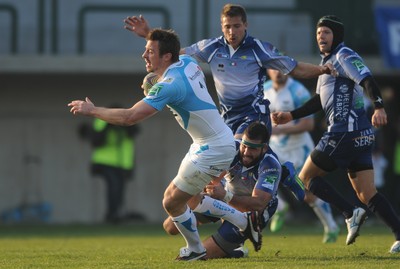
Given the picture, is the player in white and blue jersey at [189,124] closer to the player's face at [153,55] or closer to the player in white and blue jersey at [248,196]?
the player's face at [153,55]

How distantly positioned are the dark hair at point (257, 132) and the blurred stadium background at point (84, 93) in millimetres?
10701

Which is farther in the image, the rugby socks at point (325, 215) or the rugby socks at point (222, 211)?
the rugby socks at point (325, 215)

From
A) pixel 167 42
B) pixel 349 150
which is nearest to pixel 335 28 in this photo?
pixel 349 150

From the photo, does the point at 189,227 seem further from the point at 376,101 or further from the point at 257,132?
the point at 376,101

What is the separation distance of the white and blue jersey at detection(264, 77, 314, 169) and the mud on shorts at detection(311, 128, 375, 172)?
11.8 ft

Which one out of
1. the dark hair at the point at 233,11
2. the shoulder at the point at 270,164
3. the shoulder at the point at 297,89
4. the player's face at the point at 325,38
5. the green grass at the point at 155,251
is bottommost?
the green grass at the point at 155,251

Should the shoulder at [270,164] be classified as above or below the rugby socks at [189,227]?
above

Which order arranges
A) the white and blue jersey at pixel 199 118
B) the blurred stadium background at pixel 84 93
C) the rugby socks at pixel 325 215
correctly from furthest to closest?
the blurred stadium background at pixel 84 93 → the rugby socks at pixel 325 215 → the white and blue jersey at pixel 199 118

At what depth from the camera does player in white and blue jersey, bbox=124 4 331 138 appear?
10781 mm

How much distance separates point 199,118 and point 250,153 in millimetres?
936

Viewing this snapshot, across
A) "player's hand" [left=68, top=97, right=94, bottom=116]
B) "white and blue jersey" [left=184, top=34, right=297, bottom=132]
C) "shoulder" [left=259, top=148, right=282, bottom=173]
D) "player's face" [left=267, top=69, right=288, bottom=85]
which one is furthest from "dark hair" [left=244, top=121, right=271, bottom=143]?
"player's face" [left=267, top=69, right=288, bottom=85]

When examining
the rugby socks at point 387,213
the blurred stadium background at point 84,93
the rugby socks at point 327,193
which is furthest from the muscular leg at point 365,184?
the blurred stadium background at point 84,93

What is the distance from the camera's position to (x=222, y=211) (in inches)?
399

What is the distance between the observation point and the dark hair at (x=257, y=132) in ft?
33.2
